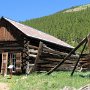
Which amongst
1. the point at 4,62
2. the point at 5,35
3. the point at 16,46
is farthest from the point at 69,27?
the point at 4,62

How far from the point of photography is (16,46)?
2908 cm

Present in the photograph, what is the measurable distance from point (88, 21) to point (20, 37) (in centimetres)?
4951

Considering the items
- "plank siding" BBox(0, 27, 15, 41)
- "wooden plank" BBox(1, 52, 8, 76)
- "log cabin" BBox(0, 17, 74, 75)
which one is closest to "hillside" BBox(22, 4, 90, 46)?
"plank siding" BBox(0, 27, 15, 41)

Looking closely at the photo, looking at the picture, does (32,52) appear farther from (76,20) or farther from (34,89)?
(76,20)

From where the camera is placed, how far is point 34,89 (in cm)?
1741

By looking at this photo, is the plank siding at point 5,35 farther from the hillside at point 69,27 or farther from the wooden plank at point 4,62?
the hillside at point 69,27

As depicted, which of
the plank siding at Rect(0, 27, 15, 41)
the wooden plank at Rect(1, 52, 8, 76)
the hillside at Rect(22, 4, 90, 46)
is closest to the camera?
the wooden plank at Rect(1, 52, 8, 76)

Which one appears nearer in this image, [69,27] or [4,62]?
[4,62]

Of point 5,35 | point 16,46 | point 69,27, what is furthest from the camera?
point 69,27

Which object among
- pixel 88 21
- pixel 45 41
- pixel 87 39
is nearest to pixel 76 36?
pixel 88 21

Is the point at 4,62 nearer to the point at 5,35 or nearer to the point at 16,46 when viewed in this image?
the point at 16,46

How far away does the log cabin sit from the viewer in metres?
28.1

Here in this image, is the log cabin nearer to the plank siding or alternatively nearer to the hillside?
the plank siding

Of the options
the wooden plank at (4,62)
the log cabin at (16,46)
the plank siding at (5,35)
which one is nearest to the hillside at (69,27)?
the plank siding at (5,35)
